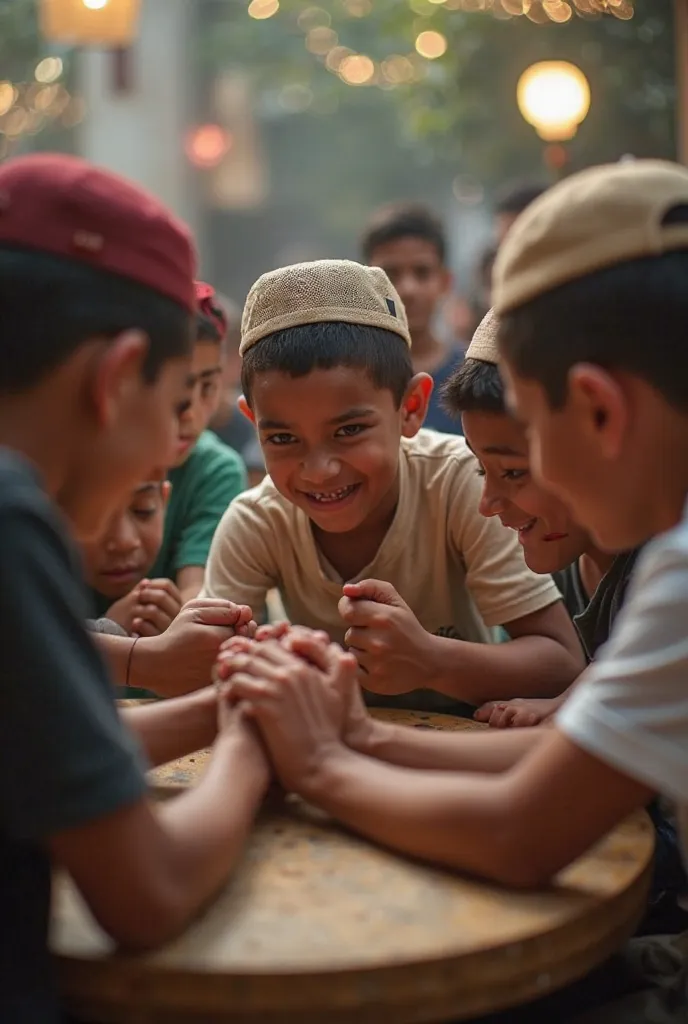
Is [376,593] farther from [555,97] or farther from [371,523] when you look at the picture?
[555,97]

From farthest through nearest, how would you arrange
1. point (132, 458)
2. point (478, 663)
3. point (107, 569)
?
point (107, 569)
point (478, 663)
point (132, 458)

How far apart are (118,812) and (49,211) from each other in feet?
2.21


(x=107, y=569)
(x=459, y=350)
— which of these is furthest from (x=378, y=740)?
(x=459, y=350)

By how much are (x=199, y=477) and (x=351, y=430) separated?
953 millimetres

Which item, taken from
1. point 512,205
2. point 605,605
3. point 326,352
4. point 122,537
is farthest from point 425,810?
point 512,205

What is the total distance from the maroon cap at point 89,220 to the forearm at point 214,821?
23.4 inches

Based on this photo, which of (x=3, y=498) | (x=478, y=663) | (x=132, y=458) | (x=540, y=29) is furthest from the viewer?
(x=540, y=29)

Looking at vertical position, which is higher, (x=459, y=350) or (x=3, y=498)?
(x=3, y=498)

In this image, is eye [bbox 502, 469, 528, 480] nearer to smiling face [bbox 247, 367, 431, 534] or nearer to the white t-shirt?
smiling face [bbox 247, 367, 431, 534]

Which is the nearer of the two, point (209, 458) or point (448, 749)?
point (448, 749)

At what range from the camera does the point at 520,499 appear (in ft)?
7.34

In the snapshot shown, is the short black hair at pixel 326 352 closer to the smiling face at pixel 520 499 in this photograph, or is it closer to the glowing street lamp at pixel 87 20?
the smiling face at pixel 520 499

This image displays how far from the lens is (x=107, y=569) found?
2.97 meters

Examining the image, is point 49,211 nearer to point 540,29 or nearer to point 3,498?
point 3,498
